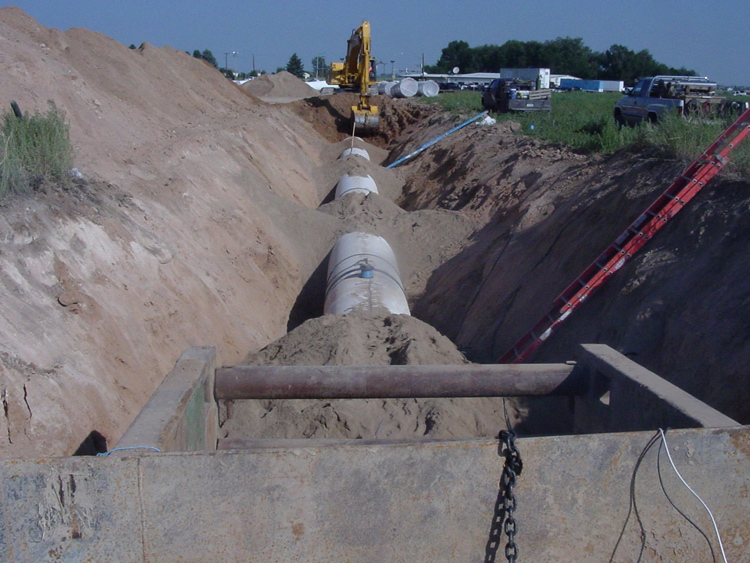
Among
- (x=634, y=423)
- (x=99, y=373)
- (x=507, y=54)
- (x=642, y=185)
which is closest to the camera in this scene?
(x=634, y=423)

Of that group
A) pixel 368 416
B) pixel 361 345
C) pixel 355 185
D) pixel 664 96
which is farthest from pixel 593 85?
pixel 368 416

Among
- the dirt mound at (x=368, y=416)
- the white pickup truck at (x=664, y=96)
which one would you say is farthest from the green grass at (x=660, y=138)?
the dirt mound at (x=368, y=416)

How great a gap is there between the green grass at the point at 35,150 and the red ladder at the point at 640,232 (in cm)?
573

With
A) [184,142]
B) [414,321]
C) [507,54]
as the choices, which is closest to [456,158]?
[184,142]

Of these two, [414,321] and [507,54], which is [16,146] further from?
[507,54]

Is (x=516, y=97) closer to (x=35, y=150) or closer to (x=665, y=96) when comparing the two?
(x=665, y=96)

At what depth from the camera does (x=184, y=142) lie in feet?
43.4

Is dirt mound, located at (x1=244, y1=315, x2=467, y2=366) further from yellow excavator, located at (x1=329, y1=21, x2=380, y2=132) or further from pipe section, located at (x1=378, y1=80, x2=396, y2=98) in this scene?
pipe section, located at (x1=378, y1=80, x2=396, y2=98)

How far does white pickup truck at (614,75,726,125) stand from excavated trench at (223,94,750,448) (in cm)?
417

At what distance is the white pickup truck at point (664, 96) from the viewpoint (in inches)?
677

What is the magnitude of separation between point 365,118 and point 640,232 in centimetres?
2243

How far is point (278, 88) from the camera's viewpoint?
5009 cm

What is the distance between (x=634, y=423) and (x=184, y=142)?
11141mm

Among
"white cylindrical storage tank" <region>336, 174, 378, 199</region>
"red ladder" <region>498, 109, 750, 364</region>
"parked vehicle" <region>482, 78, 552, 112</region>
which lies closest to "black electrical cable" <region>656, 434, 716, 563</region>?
"red ladder" <region>498, 109, 750, 364</region>
